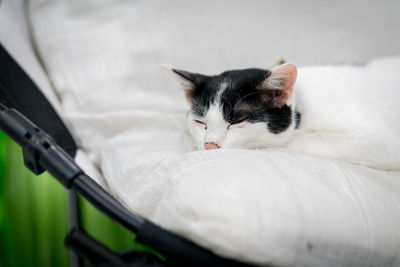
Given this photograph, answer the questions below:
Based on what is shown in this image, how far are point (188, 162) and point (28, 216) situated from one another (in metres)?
0.79

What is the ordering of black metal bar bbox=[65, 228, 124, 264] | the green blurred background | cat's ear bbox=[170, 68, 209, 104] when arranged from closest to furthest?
black metal bar bbox=[65, 228, 124, 264], cat's ear bbox=[170, 68, 209, 104], the green blurred background

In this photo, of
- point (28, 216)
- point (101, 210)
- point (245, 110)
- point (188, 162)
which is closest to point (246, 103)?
point (245, 110)

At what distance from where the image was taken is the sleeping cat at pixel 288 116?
91 centimetres

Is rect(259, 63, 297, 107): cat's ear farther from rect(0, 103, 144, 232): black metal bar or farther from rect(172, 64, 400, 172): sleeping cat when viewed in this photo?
A: rect(0, 103, 144, 232): black metal bar

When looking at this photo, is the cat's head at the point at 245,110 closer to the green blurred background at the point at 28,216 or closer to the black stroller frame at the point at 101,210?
the black stroller frame at the point at 101,210

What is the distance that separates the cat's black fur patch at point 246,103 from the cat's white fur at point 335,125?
0.02 m

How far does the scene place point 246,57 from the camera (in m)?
1.40

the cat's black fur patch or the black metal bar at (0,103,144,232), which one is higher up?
the black metal bar at (0,103,144,232)

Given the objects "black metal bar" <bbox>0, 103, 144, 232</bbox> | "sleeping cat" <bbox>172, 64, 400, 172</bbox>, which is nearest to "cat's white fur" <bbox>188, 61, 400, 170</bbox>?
"sleeping cat" <bbox>172, 64, 400, 172</bbox>

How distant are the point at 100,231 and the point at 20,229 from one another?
30 centimetres

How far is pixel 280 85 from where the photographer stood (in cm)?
89

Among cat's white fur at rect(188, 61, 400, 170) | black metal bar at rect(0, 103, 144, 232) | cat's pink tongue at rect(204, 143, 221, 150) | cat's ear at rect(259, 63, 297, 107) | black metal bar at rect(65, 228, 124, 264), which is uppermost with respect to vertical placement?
black metal bar at rect(0, 103, 144, 232)

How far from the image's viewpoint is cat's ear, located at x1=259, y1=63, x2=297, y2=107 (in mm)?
845

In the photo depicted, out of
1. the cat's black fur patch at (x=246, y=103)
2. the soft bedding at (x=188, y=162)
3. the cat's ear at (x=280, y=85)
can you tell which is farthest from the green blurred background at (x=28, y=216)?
the cat's ear at (x=280, y=85)
